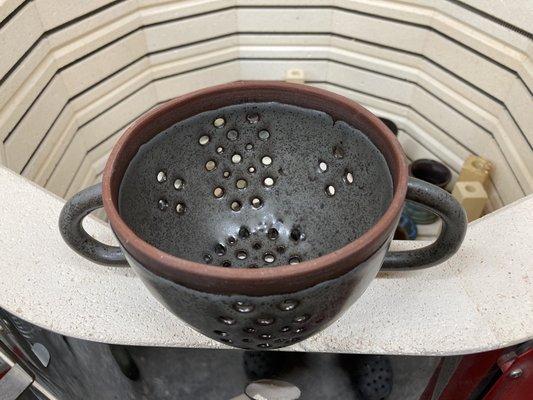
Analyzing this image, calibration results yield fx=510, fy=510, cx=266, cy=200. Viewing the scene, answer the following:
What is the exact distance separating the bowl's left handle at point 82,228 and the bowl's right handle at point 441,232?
350 mm

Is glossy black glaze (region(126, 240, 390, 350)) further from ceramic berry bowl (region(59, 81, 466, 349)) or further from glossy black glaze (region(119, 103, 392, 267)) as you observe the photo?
glossy black glaze (region(119, 103, 392, 267))

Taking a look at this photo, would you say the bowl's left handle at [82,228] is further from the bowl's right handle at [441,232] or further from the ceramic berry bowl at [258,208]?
the bowl's right handle at [441,232]

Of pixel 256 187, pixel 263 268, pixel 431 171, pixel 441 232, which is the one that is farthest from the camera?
pixel 431 171

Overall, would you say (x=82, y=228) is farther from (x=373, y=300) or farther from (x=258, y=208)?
(x=373, y=300)

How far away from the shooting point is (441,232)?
62 cm

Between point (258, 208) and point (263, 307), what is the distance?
33 centimetres

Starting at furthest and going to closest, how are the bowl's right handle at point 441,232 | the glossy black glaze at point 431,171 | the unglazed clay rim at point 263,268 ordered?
the glossy black glaze at point 431,171
the bowl's right handle at point 441,232
the unglazed clay rim at point 263,268

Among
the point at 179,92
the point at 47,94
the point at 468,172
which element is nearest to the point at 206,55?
the point at 179,92

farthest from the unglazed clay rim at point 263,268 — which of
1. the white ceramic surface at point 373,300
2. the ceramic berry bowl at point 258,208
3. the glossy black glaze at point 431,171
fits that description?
the glossy black glaze at point 431,171

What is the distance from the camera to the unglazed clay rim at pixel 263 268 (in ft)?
1.45

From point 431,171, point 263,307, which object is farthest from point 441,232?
point 431,171

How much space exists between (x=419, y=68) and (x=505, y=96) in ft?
1.01

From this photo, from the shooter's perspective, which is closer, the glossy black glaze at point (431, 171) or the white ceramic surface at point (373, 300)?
the white ceramic surface at point (373, 300)

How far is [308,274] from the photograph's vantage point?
440 mm
